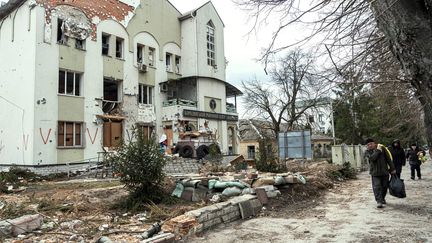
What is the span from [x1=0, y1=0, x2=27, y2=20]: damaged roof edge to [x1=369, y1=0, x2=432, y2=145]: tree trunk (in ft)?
71.7

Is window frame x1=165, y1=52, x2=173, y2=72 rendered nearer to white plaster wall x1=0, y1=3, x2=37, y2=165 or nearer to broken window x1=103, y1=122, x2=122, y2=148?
broken window x1=103, y1=122, x2=122, y2=148

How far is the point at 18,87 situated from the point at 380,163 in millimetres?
19442

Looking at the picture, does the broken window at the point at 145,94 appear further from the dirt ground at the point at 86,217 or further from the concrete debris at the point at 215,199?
the concrete debris at the point at 215,199

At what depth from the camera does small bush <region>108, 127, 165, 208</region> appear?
8.21 metres

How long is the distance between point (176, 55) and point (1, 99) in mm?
13965

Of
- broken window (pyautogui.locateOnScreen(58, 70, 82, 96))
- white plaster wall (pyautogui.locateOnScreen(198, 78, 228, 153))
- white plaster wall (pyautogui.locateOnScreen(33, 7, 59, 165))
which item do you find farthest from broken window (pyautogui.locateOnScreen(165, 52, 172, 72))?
white plaster wall (pyautogui.locateOnScreen(33, 7, 59, 165))

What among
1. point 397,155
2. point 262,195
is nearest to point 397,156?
point 397,155

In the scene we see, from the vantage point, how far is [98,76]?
23.4 meters

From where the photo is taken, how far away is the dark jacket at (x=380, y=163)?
9.35 m

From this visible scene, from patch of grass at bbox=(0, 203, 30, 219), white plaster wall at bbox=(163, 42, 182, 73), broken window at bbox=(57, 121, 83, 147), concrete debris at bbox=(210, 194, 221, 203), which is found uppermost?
white plaster wall at bbox=(163, 42, 182, 73)

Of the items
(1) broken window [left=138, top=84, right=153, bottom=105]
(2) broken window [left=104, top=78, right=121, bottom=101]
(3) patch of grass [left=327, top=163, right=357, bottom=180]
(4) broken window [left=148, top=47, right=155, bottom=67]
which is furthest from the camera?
(4) broken window [left=148, top=47, right=155, bottom=67]

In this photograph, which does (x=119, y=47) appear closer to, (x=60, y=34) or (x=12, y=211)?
(x=60, y=34)

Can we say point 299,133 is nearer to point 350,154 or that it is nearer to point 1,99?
point 350,154

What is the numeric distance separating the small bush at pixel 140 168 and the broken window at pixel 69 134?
45.6 ft
